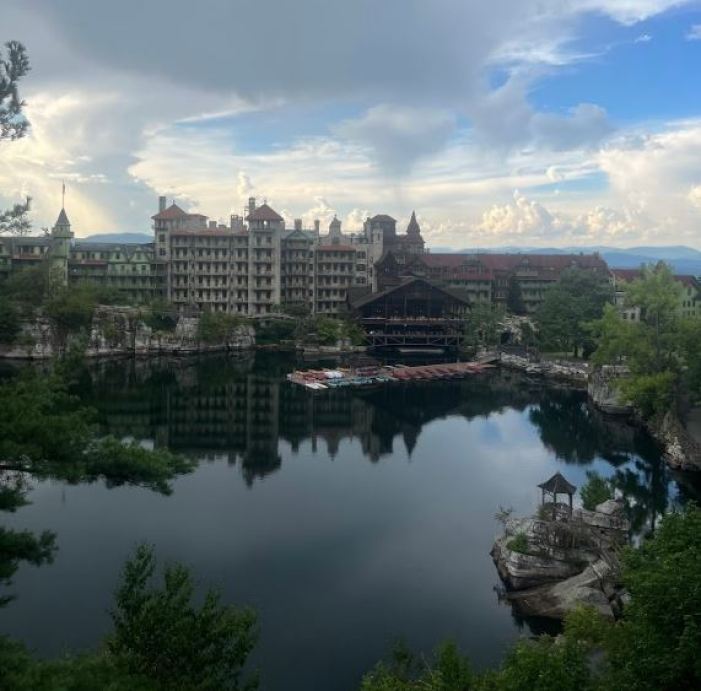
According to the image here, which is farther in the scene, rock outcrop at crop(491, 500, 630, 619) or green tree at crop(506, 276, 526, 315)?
green tree at crop(506, 276, 526, 315)

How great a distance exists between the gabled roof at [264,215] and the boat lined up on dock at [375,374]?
26600 millimetres

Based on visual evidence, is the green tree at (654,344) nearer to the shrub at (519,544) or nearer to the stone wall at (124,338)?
the shrub at (519,544)

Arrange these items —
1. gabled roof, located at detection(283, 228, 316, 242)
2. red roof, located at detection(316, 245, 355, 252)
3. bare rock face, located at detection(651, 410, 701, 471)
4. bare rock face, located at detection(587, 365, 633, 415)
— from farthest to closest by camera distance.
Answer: red roof, located at detection(316, 245, 355, 252)
gabled roof, located at detection(283, 228, 316, 242)
bare rock face, located at detection(587, 365, 633, 415)
bare rock face, located at detection(651, 410, 701, 471)

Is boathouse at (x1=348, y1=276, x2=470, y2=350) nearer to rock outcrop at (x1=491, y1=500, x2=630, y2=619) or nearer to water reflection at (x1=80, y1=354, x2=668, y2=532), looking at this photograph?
water reflection at (x1=80, y1=354, x2=668, y2=532)

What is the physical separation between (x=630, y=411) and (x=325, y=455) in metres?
23.2

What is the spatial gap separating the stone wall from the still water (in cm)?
1391

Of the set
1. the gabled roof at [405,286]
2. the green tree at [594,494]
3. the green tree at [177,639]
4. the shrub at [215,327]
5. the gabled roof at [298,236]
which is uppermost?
the gabled roof at [298,236]

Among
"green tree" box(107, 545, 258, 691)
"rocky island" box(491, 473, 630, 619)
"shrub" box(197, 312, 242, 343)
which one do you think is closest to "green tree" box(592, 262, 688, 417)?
"rocky island" box(491, 473, 630, 619)

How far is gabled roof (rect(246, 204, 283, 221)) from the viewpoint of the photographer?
86.3 metres

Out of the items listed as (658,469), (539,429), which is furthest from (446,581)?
(539,429)

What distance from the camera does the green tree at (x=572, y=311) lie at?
71.1 meters

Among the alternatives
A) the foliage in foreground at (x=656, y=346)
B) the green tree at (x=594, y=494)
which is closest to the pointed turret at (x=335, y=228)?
the foliage in foreground at (x=656, y=346)

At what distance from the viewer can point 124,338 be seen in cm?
7356

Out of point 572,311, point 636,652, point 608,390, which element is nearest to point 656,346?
point 608,390
